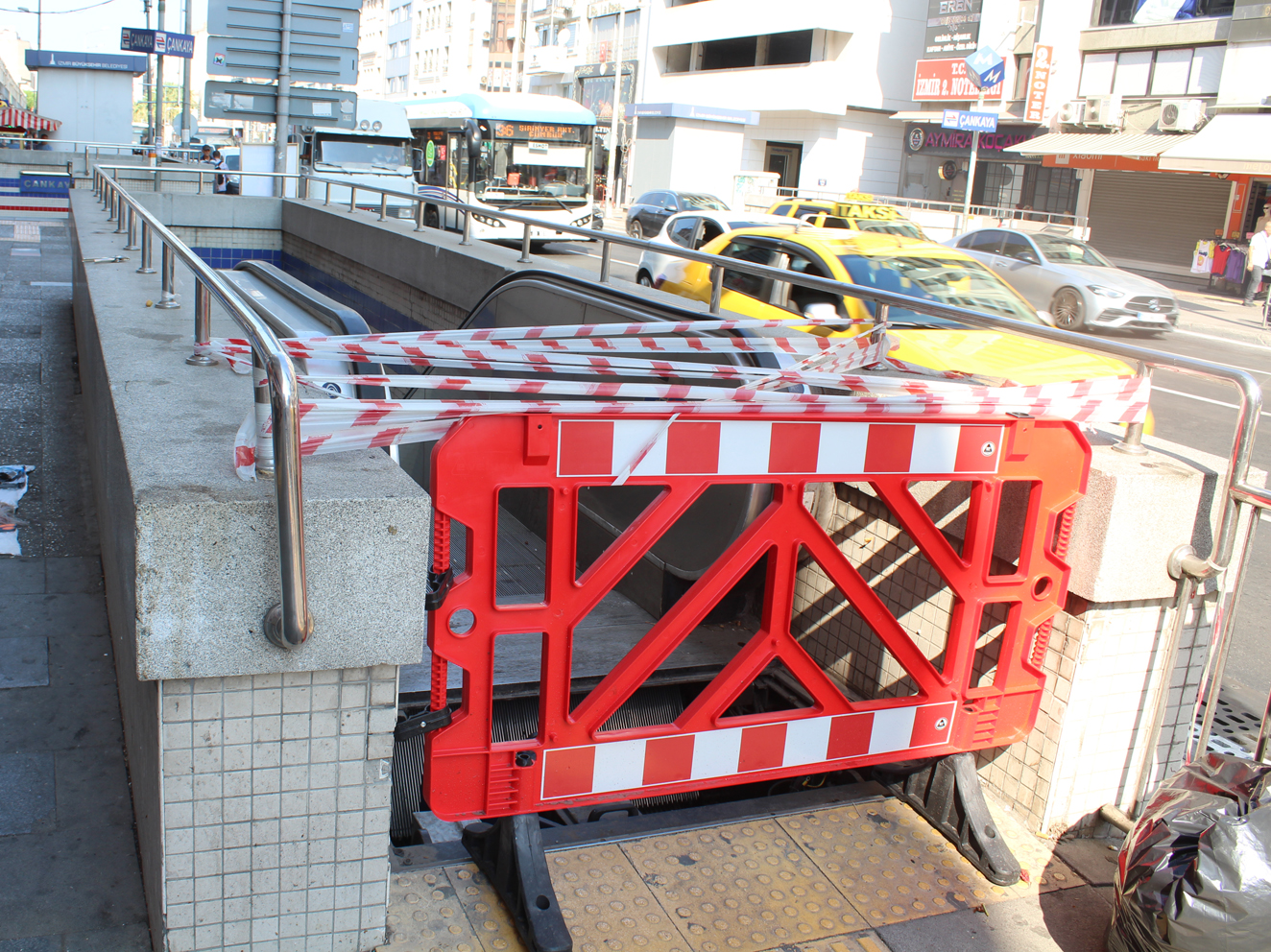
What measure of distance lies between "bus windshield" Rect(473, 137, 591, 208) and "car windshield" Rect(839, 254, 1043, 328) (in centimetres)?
1786

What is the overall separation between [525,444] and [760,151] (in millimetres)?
50950

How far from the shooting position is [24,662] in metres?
4.18

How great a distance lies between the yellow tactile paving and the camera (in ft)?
9.07

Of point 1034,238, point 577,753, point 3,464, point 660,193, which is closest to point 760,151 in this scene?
point 660,193

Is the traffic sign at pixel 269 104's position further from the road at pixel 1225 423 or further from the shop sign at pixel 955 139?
A: the shop sign at pixel 955 139

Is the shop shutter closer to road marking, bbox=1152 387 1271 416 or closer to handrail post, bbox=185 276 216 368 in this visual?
road marking, bbox=1152 387 1271 416

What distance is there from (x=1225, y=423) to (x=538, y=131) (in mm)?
18631

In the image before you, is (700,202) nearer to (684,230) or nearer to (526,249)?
(684,230)

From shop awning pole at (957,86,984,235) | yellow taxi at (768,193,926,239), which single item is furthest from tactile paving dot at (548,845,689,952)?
shop awning pole at (957,86,984,235)

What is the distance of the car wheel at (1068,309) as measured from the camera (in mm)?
18672

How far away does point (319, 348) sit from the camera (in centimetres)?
311

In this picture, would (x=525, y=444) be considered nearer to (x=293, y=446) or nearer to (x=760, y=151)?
(x=293, y=446)

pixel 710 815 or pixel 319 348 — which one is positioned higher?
pixel 319 348

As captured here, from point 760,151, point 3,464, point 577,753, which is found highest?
point 760,151
